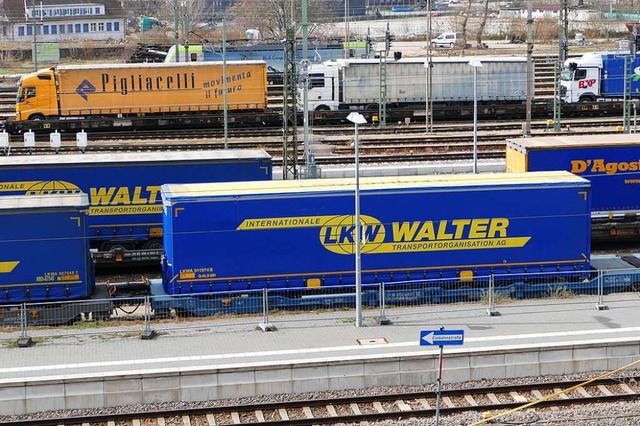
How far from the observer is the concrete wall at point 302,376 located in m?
17.9

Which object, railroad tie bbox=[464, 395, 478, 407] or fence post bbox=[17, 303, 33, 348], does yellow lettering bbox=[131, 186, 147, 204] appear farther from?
railroad tie bbox=[464, 395, 478, 407]

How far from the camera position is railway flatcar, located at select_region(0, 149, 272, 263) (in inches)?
1091

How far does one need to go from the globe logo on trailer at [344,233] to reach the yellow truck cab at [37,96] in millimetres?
28149

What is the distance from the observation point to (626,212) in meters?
29.5

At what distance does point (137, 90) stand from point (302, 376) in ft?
108

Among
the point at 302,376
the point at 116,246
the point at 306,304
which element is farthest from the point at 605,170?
the point at 302,376

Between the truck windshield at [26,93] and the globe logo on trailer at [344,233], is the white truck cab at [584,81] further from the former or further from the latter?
the globe logo on trailer at [344,233]

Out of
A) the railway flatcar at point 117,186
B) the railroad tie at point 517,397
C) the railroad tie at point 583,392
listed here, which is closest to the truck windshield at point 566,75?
the railway flatcar at point 117,186

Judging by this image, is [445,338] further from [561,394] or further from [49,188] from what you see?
[49,188]

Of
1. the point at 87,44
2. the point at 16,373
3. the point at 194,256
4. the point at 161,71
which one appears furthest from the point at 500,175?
the point at 87,44

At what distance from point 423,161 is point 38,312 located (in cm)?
2101

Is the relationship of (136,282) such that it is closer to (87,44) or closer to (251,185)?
(251,185)

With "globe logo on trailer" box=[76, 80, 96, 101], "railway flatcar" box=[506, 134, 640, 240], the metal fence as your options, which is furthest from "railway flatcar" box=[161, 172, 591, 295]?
"globe logo on trailer" box=[76, 80, 96, 101]

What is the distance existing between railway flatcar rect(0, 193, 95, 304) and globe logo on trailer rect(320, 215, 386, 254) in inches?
199
